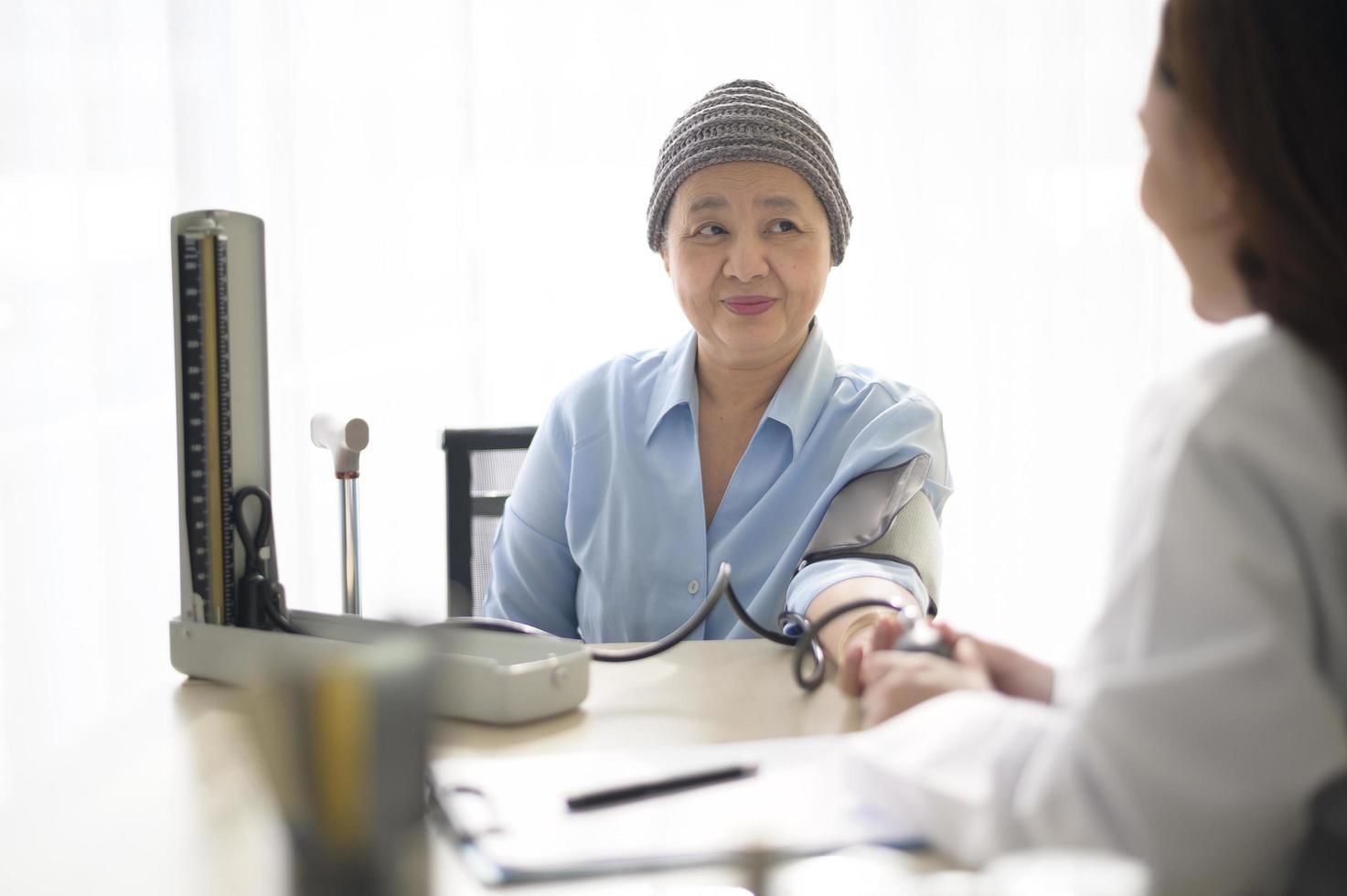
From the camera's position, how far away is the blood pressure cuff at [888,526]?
132 cm

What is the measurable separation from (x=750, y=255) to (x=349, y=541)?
0.72m

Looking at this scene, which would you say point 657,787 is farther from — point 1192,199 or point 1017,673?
point 1192,199

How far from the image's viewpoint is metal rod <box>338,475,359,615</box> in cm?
118

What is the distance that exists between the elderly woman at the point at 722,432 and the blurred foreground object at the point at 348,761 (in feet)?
3.34

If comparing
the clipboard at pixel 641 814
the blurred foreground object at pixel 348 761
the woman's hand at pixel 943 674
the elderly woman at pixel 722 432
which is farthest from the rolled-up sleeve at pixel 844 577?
the blurred foreground object at pixel 348 761

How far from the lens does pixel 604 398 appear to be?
5.60ft

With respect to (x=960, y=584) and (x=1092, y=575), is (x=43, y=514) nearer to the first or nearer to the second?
(x=960, y=584)

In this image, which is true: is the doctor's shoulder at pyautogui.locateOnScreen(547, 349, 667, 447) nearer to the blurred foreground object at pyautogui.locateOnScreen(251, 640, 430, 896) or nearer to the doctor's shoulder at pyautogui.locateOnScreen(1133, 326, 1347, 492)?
the doctor's shoulder at pyautogui.locateOnScreen(1133, 326, 1347, 492)

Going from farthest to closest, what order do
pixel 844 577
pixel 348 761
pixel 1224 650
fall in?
pixel 844 577 → pixel 1224 650 → pixel 348 761

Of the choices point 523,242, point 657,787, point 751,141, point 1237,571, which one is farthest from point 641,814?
point 523,242

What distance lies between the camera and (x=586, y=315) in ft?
8.99

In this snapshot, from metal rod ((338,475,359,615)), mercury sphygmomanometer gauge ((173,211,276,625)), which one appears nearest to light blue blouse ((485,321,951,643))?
metal rod ((338,475,359,615))

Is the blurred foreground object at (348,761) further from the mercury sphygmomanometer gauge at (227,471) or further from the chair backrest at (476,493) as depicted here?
the chair backrest at (476,493)

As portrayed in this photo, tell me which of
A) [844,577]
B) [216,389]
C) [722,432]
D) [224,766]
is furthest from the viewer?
[722,432]
